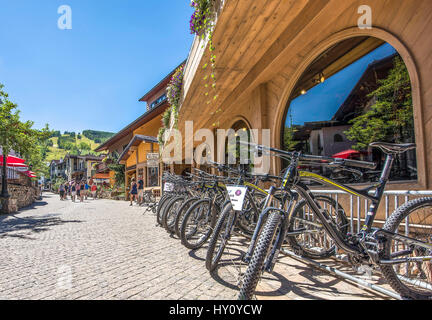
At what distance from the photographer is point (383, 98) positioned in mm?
3402

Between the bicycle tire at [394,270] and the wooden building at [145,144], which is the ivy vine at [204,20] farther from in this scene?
the wooden building at [145,144]

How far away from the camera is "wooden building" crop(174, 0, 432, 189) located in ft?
8.89

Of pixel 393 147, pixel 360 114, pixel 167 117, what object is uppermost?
pixel 167 117

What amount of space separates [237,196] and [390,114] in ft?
8.68

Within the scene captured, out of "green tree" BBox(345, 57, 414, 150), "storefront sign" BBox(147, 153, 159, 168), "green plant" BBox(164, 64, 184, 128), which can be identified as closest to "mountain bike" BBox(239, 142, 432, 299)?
"green tree" BBox(345, 57, 414, 150)

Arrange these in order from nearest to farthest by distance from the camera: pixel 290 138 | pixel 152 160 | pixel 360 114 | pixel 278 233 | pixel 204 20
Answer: pixel 278 233 → pixel 204 20 → pixel 360 114 → pixel 290 138 → pixel 152 160

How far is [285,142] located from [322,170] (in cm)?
120

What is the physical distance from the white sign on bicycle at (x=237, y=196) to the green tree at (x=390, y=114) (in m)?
2.39

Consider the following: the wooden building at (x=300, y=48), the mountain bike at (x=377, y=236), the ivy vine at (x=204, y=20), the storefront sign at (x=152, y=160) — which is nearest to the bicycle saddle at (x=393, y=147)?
the mountain bike at (x=377, y=236)

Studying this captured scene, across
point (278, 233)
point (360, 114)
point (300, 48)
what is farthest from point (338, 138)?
point (278, 233)

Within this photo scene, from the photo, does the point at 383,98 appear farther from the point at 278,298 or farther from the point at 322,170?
the point at 278,298

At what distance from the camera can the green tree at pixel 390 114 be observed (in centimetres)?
303

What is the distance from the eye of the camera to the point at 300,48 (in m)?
4.52

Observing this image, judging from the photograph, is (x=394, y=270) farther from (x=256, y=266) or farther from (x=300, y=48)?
(x=300, y=48)
